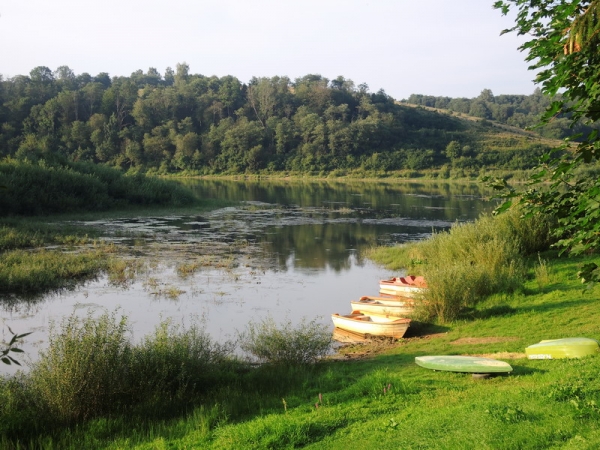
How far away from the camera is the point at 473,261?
15.6 meters

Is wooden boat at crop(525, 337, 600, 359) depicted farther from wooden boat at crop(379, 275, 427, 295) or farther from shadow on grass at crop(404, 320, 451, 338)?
wooden boat at crop(379, 275, 427, 295)

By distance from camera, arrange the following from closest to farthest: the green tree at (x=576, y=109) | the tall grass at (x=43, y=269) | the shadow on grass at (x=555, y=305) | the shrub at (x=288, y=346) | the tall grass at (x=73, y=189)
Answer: the green tree at (x=576, y=109) → the shrub at (x=288, y=346) → the shadow on grass at (x=555, y=305) → the tall grass at (x=43, y=269) → the tall grass at (x=73, y=189)

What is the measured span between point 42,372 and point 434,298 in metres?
8.13

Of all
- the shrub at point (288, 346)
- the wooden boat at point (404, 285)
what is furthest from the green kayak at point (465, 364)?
the wooden boat at point (404, 285)

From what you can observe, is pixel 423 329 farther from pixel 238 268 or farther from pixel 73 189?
pixel 73 189

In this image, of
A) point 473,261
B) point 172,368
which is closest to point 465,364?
point 172,368

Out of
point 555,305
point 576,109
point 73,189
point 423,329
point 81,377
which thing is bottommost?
point 423,329

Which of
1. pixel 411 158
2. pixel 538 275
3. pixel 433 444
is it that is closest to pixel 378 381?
pixel 433 444

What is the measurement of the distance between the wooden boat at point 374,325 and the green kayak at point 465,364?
3182 millimetres

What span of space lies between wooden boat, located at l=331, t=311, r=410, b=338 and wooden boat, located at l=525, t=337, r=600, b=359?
11.8ft

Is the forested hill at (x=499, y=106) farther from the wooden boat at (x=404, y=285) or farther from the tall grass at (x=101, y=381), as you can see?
the tall grass at (x=101, y=381)

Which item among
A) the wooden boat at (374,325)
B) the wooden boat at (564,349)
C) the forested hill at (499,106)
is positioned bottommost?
the wooden boat at (374,325)

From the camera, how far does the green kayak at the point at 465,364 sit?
7525 mm

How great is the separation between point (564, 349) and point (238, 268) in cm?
1257
